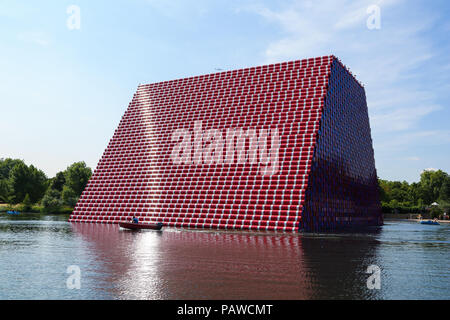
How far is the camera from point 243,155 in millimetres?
48688

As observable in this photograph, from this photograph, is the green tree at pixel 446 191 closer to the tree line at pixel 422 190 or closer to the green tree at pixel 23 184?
the tree line at pixel 422 190

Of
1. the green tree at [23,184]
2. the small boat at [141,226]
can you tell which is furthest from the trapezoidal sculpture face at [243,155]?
the green tree at [23,184]

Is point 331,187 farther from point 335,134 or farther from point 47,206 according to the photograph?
point 47,206

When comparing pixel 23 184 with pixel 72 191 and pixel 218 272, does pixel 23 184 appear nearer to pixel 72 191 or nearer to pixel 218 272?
pixel 72 191

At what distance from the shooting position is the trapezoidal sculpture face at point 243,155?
44.3 m

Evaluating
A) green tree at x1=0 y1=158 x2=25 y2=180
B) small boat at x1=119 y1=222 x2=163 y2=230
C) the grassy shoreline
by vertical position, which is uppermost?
green tree at x1=0 y1=158 x2=25 y2=180

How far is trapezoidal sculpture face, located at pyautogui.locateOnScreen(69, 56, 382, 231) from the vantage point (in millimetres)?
44281

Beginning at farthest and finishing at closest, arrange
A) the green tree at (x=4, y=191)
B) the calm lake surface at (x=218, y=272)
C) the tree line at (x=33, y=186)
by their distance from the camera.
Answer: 1. the green tree at (x=4, y=191)
2. the tree line at (x=33, y=186)
3. the calm lake surface at (x=218, y=272)

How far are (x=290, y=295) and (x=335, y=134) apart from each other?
4257 centimetres

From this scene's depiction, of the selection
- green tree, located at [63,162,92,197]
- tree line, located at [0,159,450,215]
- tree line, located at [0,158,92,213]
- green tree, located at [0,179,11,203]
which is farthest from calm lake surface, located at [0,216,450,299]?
green tree, located at [0,179,11,203]

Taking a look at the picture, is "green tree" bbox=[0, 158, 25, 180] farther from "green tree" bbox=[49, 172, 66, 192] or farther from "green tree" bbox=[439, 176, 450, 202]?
"green tree" bbox=[439, 176, 450, 202]
